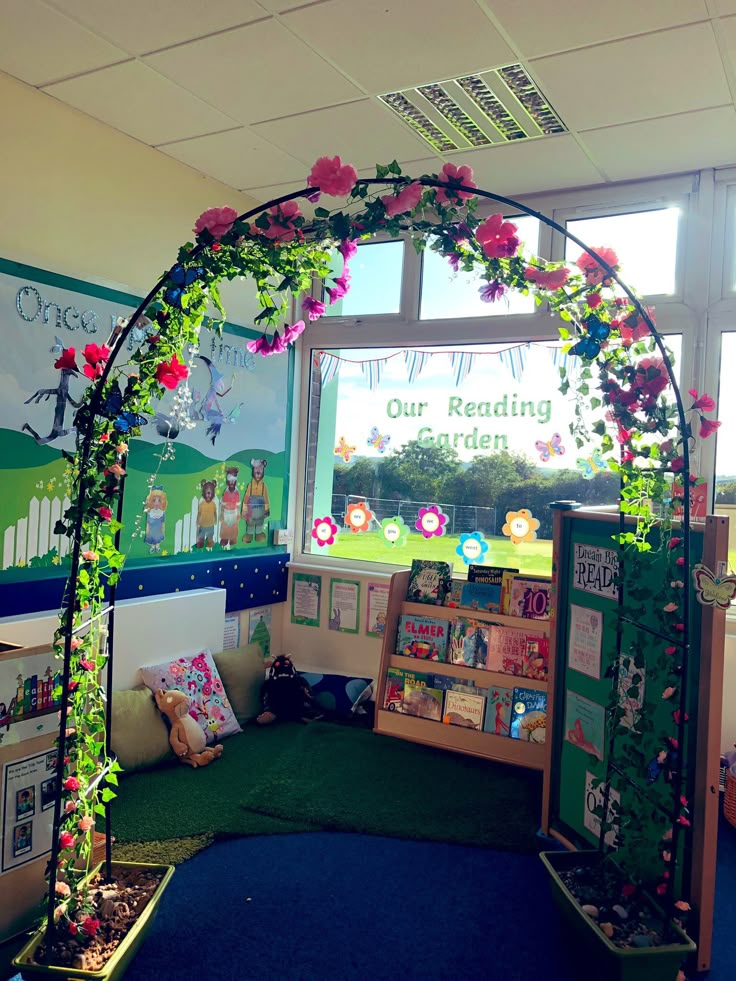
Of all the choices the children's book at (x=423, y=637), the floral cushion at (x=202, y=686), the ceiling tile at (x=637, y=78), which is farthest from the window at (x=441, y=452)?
the ceiling tile at (x=637, y=78)

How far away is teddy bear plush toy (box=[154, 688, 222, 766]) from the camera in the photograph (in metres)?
3.71

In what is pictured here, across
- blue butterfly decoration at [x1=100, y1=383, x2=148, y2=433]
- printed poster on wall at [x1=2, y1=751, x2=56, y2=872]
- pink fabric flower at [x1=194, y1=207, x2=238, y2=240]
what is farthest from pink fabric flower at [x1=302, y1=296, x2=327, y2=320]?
printed poster on wall at [x1=2, y1=751, x2=56, y2=872]

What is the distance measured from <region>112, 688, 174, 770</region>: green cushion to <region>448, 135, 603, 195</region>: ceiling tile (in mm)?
3050

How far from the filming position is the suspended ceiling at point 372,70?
8.79 ft

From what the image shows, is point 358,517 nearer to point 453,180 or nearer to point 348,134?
point 348,134

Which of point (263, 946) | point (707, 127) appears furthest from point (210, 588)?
point (707, 127)

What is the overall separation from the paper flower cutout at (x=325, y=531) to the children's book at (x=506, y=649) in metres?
1.40

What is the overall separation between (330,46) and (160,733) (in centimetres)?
303

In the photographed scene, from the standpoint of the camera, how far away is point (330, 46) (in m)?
2.90

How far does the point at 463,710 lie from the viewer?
3.99 metres

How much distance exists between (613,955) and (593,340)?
1739 mm

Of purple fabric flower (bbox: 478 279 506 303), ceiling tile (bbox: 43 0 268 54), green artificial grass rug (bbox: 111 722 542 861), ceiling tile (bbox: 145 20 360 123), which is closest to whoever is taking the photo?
purple fabric flower (bbox: 478 279 506 303)

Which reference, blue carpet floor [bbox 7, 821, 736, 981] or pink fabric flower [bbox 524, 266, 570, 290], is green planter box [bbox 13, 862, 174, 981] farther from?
pink fabric flower [bbox 524, 266, 570, 290]

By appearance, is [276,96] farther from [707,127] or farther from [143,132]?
[707,127]
